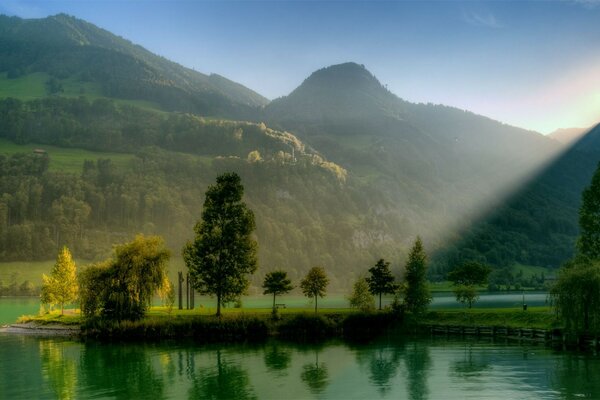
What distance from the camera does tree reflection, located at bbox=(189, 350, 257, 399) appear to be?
48.7 m

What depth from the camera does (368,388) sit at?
51.8m

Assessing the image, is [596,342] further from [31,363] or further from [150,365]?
[31,363]

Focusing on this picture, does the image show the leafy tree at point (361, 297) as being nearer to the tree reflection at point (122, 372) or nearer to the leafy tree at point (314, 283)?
the leafy tree at point (314, 283)

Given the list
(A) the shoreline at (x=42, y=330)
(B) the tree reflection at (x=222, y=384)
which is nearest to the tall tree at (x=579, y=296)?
(B) the tree reflection at (x=222, y=384)

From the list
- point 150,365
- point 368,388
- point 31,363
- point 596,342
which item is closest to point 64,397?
point 150,365

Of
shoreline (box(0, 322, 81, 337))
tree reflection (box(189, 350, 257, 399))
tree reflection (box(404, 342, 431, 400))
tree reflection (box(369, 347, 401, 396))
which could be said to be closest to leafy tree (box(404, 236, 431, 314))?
tree reflection (box(404, 342, 431, 400))

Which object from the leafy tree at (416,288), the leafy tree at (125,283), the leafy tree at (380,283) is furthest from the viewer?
the leafy tree at (380,283)

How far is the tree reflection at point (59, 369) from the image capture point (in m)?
50.9

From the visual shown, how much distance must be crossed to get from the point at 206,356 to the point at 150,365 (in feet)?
29.5

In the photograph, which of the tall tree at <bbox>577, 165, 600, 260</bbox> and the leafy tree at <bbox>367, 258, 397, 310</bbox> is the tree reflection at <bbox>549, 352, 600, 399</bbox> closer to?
the tall tree at <bbox>577, 165, 600, 260</bbox>

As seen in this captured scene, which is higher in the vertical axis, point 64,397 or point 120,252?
point 120,252

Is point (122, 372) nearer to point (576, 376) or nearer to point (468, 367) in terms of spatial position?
point (468, 367)

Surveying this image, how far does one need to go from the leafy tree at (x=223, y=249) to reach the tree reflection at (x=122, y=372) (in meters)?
20.6

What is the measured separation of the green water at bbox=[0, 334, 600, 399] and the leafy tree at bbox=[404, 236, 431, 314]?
57.7ft
